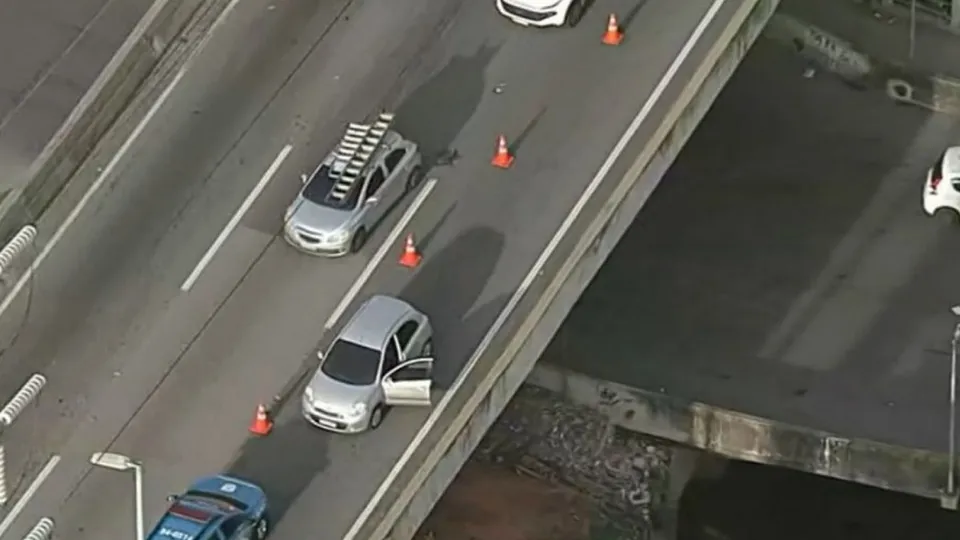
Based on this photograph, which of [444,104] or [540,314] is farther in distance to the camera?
[444,104]

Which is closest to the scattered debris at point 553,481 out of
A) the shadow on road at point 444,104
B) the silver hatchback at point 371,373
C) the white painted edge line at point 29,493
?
the shadow on road at point 444,104

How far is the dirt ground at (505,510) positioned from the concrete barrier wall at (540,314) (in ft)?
32.5

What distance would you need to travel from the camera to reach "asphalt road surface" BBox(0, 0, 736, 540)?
156ft

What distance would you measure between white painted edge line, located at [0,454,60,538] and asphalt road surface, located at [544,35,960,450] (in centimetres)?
1238

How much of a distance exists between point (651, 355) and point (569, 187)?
22.1 feet

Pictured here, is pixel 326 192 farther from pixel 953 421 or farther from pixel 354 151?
pixel 953 421

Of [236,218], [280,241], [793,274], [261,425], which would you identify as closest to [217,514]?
[261,425]

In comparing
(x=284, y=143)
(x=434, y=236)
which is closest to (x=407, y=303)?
(x=434, y=236)

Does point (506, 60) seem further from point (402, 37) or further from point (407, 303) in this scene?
point (407, 303)

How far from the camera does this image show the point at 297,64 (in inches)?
2142

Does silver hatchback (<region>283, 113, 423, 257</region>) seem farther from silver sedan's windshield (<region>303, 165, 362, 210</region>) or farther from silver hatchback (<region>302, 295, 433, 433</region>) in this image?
silver hatchback (<region>302, 295, 433, 433</region>)

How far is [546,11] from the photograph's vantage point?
53.9 meters

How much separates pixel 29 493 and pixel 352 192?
8120 mm

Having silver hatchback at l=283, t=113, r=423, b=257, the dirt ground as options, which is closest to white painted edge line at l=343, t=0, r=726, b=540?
silver hatchback at l=283, t=113, r=423, b=257
